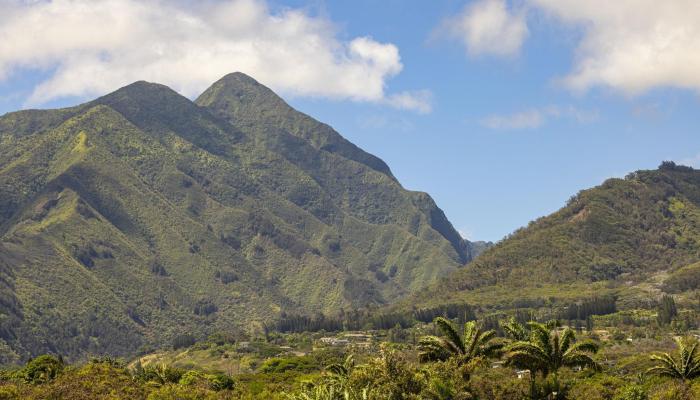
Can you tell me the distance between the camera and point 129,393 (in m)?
98.9

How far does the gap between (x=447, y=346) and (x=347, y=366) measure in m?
34.8

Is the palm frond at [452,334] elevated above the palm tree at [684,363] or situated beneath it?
elevated above

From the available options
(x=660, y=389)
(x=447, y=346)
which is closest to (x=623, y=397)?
(x=660, y=389)

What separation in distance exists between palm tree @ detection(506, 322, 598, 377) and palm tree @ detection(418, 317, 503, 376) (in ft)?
9.67

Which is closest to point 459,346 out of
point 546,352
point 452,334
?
point 452,334

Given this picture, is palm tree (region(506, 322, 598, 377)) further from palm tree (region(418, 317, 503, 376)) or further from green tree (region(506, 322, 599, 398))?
palm tree (region(418, 317, 503, 376))

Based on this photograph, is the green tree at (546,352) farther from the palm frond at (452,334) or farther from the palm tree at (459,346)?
the palm frond at (452,334)

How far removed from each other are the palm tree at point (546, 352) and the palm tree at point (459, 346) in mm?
2947

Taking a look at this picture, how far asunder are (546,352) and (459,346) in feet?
28.4

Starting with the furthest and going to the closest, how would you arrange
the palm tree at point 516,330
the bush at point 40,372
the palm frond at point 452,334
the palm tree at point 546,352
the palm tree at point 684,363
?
the bush at point 40,372
the palm tree at point 684,363
the palm tree at point 516,330
the palm frond at point 452,334
the palm tree at point 546,352

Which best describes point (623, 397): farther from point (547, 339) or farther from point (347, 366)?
point (347, 366)

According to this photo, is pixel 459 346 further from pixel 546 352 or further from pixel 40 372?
pixel 40 372

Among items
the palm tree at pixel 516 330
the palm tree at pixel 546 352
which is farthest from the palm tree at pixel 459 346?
the palm tree at pixel 516 330

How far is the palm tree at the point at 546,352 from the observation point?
267ft
